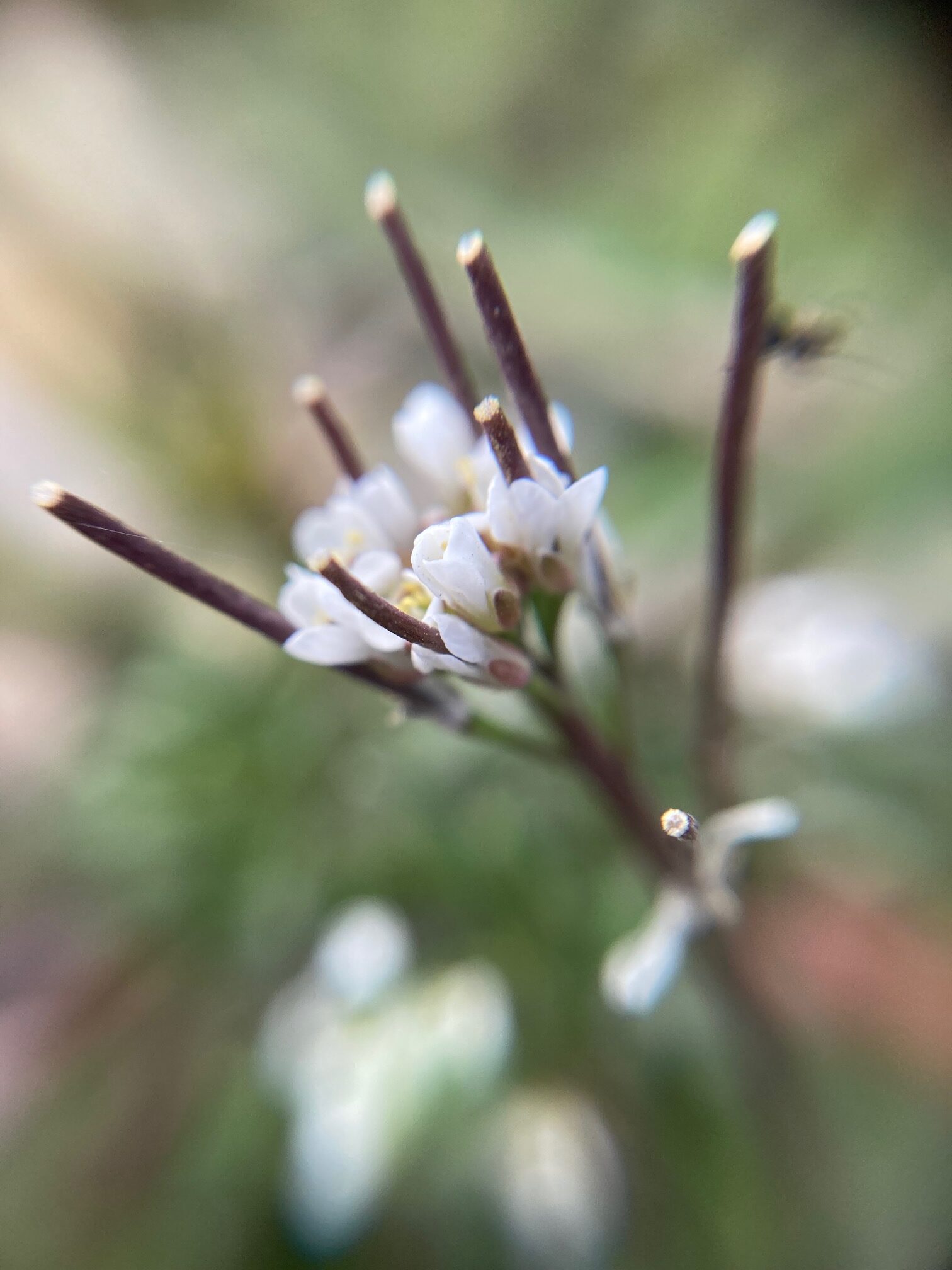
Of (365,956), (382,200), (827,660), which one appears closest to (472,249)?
(382,200)

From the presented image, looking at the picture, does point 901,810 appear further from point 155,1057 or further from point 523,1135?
point 155,1057

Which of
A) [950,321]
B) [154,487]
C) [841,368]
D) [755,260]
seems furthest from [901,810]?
[154,487]

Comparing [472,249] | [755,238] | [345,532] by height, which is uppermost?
[755,238]

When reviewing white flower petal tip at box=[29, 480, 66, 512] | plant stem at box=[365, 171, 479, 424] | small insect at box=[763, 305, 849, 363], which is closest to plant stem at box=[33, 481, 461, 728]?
white flower petal tip at box=[29, 480, 66, 512]

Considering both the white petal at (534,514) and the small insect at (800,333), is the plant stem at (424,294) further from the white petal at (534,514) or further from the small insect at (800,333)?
the small insect at (800,333)

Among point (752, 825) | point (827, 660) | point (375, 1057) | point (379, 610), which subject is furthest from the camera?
point (827, 660)

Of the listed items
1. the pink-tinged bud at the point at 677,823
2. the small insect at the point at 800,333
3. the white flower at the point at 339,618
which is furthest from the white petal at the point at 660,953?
the small insect at the point at 800,333

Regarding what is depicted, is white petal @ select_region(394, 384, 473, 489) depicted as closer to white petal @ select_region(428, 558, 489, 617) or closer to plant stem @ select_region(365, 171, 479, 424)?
plant stem @ select_region(365, 171, 479, 424)

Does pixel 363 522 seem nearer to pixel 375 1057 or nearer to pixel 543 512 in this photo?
pixel 543 512
